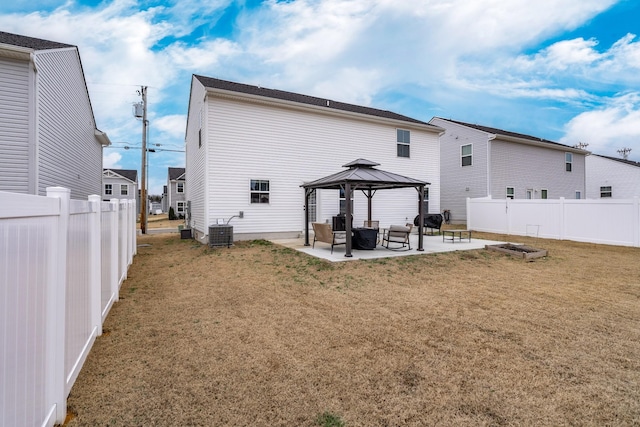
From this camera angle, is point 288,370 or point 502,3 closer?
point 288,370

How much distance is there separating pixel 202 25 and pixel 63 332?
46.8 feet

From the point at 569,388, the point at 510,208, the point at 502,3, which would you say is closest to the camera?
the point at 569,388

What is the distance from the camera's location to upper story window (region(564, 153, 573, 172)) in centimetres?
2232

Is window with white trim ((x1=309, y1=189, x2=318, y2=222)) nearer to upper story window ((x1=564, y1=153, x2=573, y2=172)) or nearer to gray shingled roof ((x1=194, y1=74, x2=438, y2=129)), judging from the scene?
gray shingled roof ((x1=194, y1=74, x2=438, y2=129))

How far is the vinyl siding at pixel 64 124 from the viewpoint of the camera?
8766 millimetres

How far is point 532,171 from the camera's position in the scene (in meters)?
20.8

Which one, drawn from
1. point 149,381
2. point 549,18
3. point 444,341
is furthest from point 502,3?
point 149,381

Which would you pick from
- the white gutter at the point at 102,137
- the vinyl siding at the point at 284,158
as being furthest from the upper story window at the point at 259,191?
the white gutter at the point at 102,137

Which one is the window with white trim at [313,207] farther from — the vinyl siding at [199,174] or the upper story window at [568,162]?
the upper story window at [568,162]

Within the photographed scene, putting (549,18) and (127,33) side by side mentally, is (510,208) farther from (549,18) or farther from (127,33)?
(127,33)

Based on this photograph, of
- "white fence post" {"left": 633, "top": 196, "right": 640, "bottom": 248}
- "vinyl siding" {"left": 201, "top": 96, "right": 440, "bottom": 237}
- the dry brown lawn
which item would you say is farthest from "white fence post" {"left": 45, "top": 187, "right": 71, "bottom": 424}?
"white fence post" {"left": 633, "top": 196, "right": 640, "bottom": 248}

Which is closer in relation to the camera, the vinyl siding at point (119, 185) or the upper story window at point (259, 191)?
the upper story window at point (259, 191)

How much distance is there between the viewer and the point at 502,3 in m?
10.8

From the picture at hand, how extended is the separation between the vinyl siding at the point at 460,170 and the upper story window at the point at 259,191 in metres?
13.7
